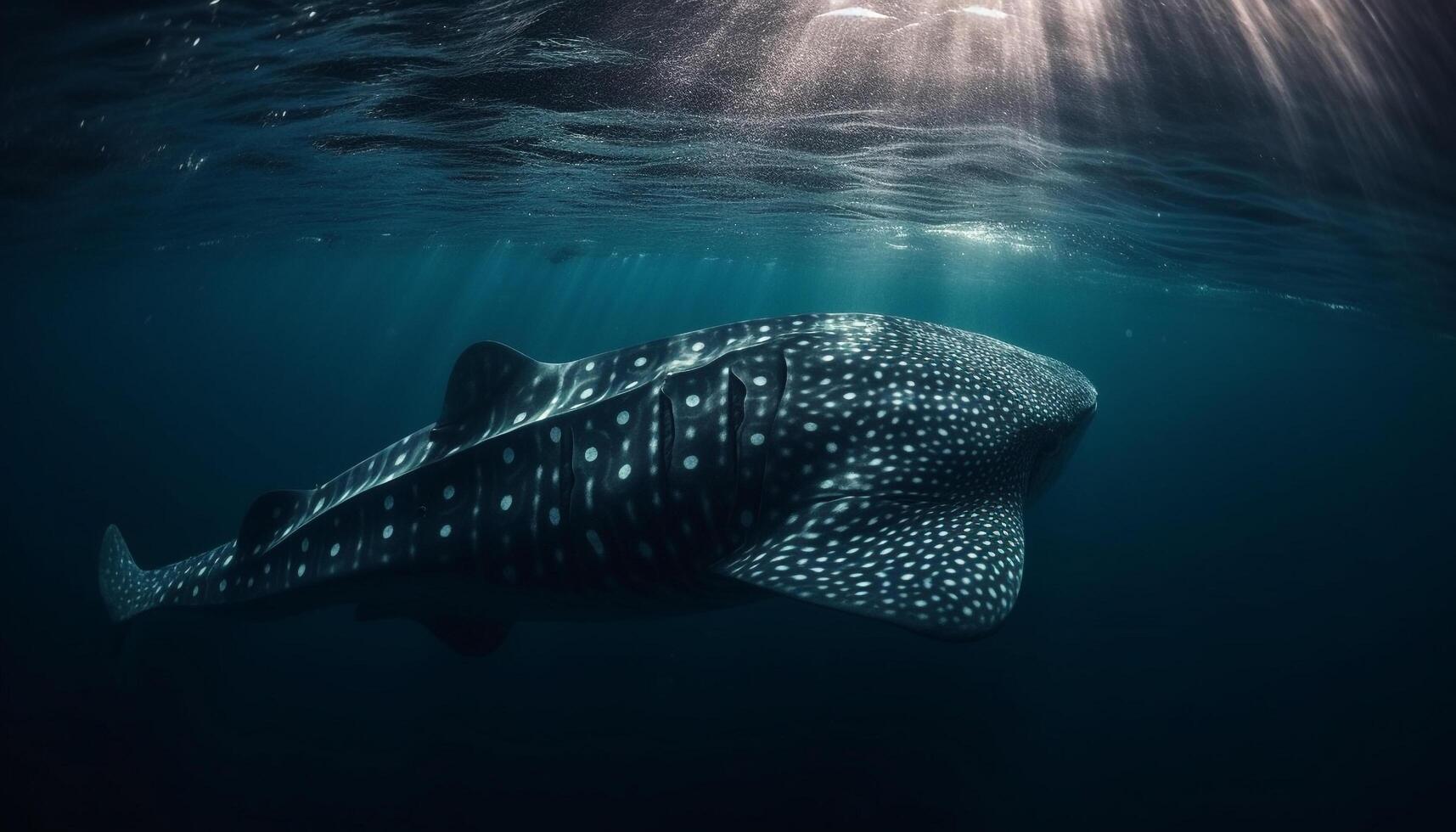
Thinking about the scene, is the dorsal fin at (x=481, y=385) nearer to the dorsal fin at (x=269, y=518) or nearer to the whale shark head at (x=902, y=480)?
the dorsal fin at (x=269, y=518)

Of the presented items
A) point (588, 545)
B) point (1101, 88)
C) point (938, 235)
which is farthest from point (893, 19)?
point (938, 235)

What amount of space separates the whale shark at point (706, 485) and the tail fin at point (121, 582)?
1773 millimetres

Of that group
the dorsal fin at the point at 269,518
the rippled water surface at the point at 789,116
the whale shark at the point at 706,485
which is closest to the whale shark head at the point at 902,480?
the whale shark at the point at 706,485

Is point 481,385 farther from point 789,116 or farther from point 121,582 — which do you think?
point 789,116

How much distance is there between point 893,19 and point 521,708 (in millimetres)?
8696

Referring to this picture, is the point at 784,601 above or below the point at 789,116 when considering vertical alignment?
below

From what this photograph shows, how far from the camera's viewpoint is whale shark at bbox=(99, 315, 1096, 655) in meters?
3.51

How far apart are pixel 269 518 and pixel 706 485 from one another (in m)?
3.49

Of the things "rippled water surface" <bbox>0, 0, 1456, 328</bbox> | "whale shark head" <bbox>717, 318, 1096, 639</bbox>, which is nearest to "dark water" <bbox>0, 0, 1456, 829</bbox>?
"rippled water surface" <bbox>0, 0, 1456, 328</bbox>

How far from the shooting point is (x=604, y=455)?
12.8ft

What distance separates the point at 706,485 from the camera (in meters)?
3.74

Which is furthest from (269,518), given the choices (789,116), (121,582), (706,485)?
(789,116)

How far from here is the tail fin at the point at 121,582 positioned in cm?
575

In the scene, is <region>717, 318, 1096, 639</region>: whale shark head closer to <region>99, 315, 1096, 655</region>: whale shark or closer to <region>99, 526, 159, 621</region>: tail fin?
<region>99, 315, 1096, 655</region>: whale shark
